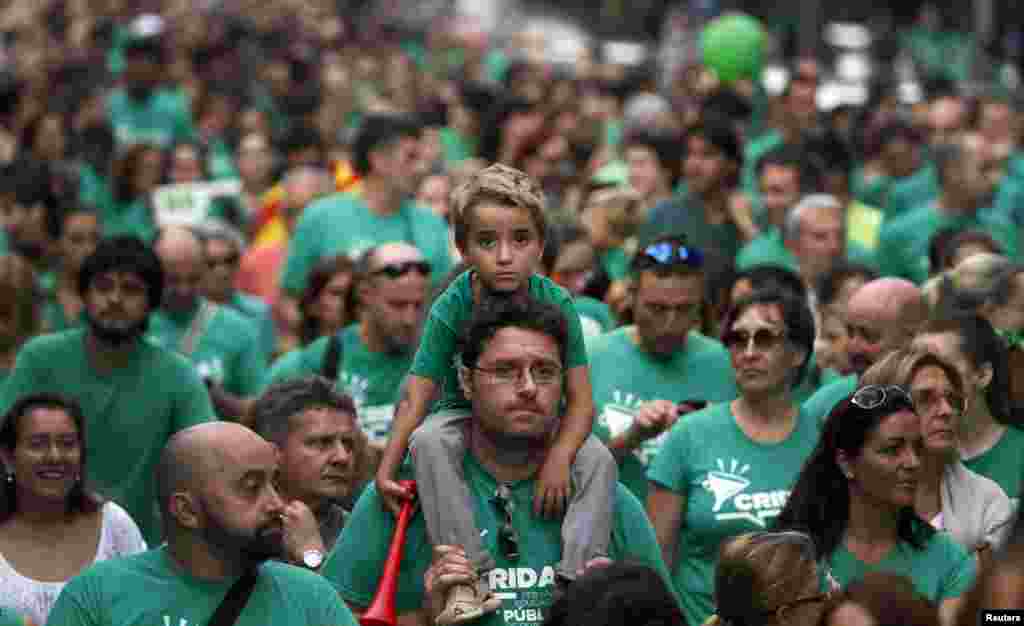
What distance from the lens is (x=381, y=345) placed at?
10102 mm

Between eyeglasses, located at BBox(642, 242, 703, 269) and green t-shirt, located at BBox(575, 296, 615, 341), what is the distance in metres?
0.80

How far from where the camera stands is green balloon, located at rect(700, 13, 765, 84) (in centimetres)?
1797

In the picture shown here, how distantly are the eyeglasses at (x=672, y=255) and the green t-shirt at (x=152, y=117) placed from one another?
12.5 meters

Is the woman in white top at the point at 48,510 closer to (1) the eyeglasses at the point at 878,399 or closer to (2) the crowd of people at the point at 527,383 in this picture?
(2) the crowd of people at the point at 527,383

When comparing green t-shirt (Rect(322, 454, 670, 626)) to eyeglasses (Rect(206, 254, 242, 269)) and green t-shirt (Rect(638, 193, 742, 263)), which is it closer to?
green t-shirt (Rect(638, 193, 742, 263))

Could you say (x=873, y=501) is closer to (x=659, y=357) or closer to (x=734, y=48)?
(x=659, y=357)

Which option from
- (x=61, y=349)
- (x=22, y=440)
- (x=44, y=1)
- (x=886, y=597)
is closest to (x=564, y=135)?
(x=61, y=349)

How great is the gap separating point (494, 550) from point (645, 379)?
2.51 metres

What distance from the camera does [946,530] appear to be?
7562mm

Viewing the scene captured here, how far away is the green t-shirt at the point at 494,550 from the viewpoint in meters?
6.58

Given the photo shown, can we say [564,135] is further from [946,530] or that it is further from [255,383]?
[946,530]

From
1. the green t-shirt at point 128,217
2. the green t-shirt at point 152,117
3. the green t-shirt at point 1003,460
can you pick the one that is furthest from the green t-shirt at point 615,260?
the green t-shirt at point 152,117

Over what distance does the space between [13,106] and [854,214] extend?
11.6 m

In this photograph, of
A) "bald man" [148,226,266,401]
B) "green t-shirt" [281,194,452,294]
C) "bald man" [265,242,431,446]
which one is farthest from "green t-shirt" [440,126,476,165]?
"bald man" [265,242,431,446]
